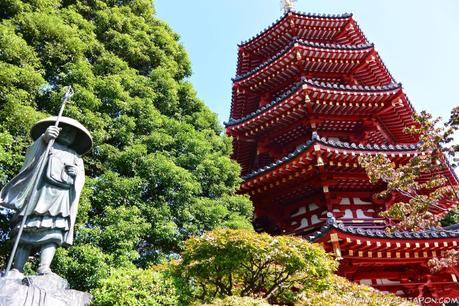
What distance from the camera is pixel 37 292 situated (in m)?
3.75

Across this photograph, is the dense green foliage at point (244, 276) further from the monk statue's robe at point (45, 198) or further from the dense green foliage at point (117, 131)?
the monk statue's robe at point (45, 198)

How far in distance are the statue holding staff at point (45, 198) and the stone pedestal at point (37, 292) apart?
18 centimetres

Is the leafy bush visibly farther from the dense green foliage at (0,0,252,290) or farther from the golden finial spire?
the golden finial spire

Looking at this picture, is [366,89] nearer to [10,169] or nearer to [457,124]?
[457,124]

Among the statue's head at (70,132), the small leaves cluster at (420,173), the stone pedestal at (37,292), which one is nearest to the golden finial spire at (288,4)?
the small leaves cluster at (420,173)

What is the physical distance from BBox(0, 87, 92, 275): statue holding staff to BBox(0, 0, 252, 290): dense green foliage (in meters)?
1.47

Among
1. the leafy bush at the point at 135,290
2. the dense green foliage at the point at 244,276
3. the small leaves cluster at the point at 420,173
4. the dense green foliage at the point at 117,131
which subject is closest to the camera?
the leafy bush at the point at 135,290

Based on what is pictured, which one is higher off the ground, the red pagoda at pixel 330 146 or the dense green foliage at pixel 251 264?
the red pagoda at pixel 330 146

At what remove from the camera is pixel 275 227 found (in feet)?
42.6

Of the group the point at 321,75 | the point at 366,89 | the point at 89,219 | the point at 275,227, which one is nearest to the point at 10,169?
the point at 89,219

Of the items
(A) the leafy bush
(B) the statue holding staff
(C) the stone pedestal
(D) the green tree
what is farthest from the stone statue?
(D) the green tree

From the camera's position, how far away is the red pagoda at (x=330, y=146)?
31.6 ft

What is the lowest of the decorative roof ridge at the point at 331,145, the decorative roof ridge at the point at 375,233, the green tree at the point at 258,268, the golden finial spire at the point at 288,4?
the green tree at the point at 258,268

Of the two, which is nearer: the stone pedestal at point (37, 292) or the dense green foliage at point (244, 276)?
the stone pedestal at point (37, 292)
